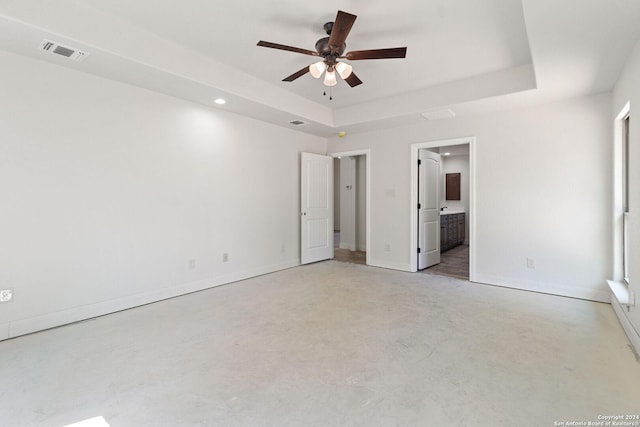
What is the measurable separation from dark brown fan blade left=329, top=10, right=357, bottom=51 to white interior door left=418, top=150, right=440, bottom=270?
298cm

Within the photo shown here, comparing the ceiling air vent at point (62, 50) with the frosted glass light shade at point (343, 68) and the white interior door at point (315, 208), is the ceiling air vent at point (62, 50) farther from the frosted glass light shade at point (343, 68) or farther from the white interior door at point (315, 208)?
the white interior door at point (315, 208)

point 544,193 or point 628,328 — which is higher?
point 544,193

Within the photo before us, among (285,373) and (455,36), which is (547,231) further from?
(285,373)

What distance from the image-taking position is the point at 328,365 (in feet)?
7.11

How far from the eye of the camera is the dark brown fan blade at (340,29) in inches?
82.0

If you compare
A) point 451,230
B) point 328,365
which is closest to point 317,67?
point 328,365

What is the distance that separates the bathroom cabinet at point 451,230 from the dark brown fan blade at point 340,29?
15.4 feet

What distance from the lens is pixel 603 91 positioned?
11.3ft

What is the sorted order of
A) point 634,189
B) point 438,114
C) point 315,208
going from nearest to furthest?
point 634,189 → point 438,114 → point 315,208

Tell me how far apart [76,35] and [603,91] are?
5228 mm

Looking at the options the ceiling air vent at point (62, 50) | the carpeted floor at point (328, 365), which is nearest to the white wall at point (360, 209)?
the carpeted floor at point (328, 365)

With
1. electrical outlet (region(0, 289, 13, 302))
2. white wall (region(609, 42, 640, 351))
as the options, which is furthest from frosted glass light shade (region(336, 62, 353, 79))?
electrical outlet (region(0, 289, 13, 302))

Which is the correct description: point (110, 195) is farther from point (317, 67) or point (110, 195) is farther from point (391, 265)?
point (391, 265)

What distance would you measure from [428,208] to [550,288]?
2.09 metres
